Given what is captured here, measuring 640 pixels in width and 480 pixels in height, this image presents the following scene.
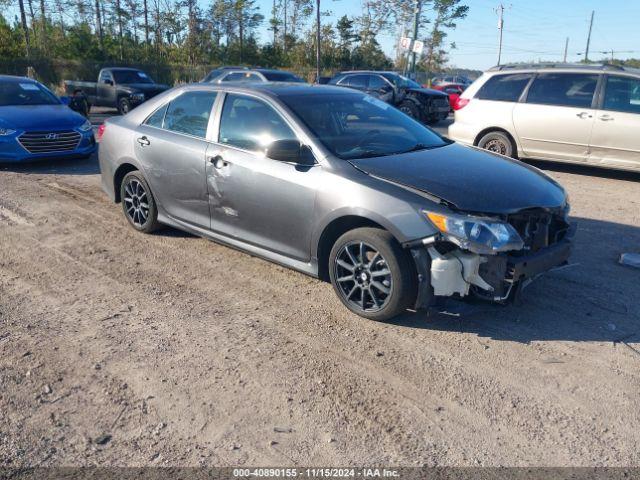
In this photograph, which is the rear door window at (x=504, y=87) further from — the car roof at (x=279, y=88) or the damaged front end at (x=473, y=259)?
→ the damaged front end at (x=473, y=259)

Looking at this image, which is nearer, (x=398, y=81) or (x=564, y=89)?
(x=564, y=89)

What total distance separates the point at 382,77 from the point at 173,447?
16.6m

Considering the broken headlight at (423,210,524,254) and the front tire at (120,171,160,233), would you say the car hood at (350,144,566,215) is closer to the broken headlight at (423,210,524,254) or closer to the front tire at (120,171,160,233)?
the broken headlight at (423,210,524,254)

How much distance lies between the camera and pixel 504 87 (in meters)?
9.84

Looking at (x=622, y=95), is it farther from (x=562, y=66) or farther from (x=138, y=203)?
(x=138, y=203)

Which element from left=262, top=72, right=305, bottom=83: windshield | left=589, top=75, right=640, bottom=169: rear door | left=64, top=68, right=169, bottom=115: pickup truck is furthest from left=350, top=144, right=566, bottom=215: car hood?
left=64, top=68, right=169, bottom=115: pickup truck

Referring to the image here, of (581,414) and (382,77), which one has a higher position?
(382,77)

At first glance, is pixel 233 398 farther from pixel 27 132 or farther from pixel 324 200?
pixel 27 132

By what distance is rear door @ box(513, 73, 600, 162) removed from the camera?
352 inches

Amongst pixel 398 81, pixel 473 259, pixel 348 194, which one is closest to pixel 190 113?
pixel 348 194

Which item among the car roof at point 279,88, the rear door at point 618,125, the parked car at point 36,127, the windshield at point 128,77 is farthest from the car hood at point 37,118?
the windshield at point 128,77

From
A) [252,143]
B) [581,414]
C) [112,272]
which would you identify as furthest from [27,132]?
[581,414]

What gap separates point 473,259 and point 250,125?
7.44 feet

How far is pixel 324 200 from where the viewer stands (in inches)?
167
